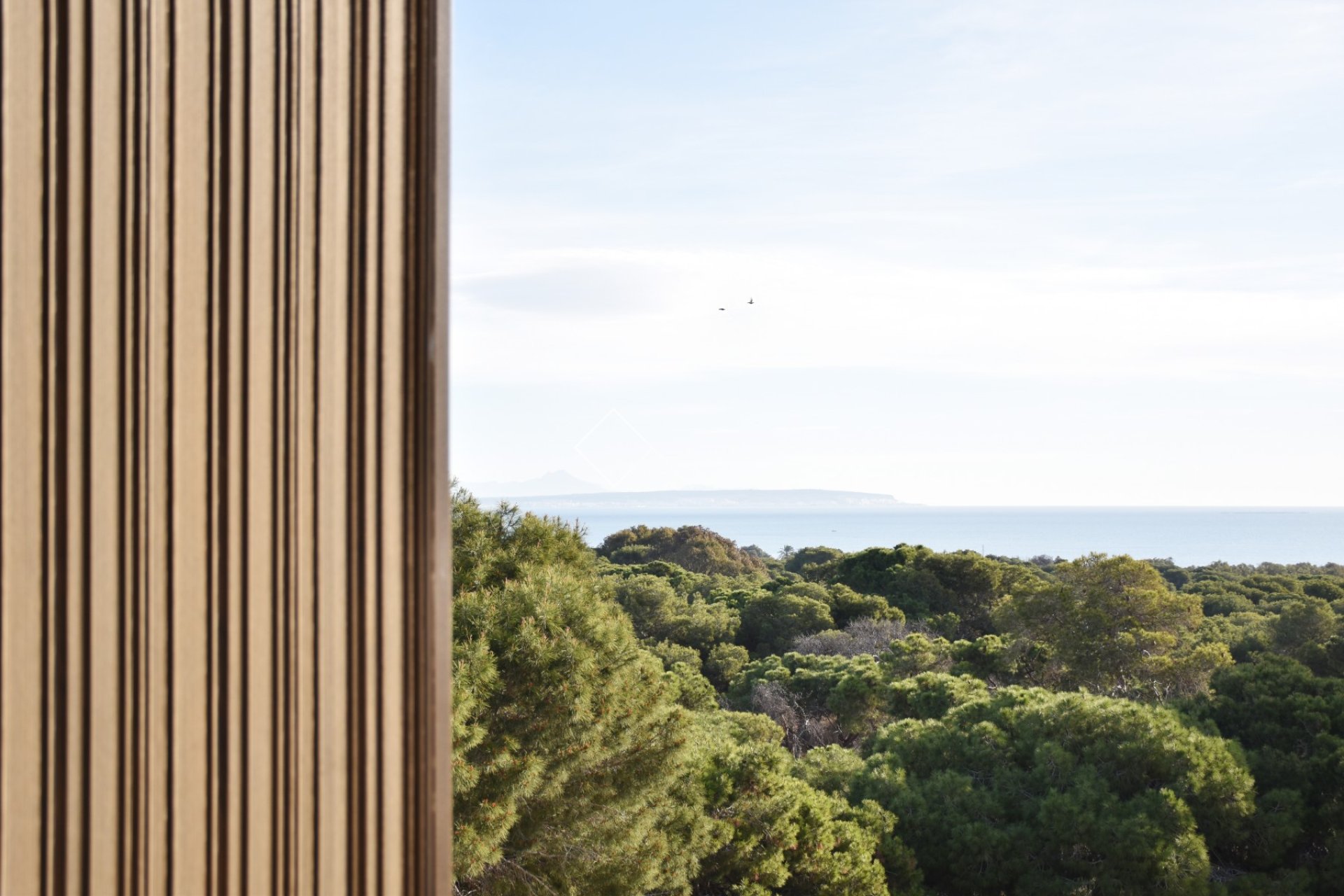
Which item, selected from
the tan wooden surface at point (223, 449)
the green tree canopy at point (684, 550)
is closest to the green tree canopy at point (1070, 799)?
the tan wooden surface at point (223, 449)

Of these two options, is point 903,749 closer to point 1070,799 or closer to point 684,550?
point 1070,799

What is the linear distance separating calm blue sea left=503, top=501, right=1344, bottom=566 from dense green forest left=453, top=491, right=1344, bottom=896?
2212 cm

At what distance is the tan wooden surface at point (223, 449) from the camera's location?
49cm

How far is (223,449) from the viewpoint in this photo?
0.54 metres

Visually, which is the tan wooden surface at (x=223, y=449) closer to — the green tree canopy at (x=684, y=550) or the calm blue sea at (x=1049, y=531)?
the green tree canopy at (x=684, y=550)

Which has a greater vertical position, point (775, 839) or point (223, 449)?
point (223, 449)

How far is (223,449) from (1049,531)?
74.6 m

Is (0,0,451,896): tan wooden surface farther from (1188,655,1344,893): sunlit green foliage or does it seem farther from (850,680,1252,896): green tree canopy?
(1188,655,1344,893): sunlit green foliage

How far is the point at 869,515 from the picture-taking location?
9494 centimetres

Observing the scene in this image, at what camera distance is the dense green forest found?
4.39m

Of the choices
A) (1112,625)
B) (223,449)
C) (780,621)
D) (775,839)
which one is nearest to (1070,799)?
(775,839)

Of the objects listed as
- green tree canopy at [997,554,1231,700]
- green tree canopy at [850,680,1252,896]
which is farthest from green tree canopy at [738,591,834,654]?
green tree canopy at [850,680,1252,896]

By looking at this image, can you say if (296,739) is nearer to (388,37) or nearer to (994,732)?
(388,37)

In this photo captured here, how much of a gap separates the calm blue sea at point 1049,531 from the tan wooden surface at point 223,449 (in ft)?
101
